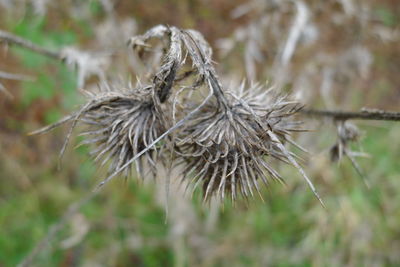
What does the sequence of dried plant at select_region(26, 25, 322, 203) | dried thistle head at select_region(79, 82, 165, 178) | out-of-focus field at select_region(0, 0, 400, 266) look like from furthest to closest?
out-of-focus field at select_region(0, 0, 400, 266) < dried thistle head at select_region(79, 82, 165, 178) < dried plant at select_region(26, 25, 322, 203)

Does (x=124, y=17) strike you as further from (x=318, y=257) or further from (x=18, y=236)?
(x=318, y=257)

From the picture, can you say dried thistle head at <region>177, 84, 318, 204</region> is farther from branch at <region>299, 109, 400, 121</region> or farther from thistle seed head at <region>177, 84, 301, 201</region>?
branch at <region>299, 109, 400, 121</region>

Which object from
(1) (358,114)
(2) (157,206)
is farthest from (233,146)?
(2) (157,206)

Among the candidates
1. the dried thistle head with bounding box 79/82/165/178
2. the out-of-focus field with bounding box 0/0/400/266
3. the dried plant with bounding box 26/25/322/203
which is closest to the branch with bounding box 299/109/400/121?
the dried plant with bounding box 26/25/322/203

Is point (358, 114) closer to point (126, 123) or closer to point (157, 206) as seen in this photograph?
point (126, 123)

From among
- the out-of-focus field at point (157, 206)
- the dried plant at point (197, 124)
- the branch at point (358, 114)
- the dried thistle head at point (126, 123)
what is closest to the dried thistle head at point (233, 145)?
the dried plant at point (197, 124)
